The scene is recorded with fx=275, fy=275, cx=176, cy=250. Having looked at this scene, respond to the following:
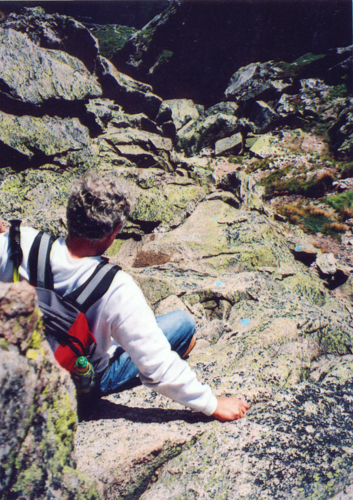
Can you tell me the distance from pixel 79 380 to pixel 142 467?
73 centimetres

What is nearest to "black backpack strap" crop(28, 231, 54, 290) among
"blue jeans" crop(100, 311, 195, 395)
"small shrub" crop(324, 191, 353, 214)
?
"blue jeans" crop(100, 311, 195, 395)

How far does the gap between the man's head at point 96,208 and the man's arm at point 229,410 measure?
1.61m

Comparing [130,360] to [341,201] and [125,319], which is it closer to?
[125,319]

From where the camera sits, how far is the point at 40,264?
5.79 feet

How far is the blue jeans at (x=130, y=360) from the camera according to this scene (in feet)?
8.18

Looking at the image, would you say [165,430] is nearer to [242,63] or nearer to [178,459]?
[178,459]

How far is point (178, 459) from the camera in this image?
1962mm

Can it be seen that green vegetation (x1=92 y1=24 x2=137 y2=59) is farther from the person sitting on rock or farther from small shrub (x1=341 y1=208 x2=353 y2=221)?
the person sitting on rock

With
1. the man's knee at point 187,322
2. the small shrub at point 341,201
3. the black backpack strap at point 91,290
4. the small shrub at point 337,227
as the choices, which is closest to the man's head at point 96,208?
the black backpack strap at point 91,290

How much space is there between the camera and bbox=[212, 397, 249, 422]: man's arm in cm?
214

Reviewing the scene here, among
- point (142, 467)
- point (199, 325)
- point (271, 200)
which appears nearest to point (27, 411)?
point (142, 467)

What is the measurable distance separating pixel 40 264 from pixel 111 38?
127 ft

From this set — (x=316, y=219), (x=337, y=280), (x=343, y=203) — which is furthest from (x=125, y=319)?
(x=343, y=203)

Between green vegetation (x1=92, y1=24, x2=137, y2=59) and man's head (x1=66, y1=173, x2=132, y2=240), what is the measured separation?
36.3 meters
